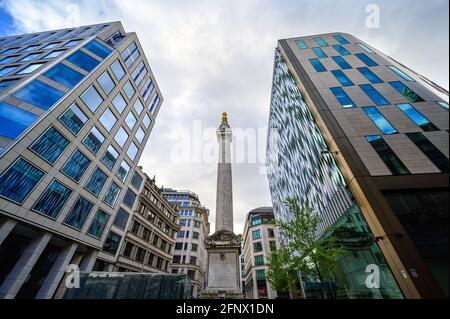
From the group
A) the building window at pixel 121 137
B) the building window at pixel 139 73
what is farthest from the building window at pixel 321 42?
the building window at pixel 121 137

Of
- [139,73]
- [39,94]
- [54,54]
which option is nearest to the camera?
[39,94]

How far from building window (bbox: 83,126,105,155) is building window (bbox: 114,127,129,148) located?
2733mm

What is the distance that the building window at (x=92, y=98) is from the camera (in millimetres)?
22064

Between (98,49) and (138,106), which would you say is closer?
(98,49)

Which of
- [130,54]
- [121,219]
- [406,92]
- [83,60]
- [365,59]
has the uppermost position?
[130,54]

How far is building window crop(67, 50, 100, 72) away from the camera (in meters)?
23.1

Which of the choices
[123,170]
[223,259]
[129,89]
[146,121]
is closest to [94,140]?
[123,170]

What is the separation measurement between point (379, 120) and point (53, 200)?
102ft

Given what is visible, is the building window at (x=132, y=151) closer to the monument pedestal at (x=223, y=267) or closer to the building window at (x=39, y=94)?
the building window at (x=39, y=94)

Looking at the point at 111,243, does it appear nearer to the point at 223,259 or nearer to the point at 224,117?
the point at 223,259

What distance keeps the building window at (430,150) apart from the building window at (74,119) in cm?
3143

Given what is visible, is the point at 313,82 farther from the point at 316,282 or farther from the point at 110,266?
the point at 110,266

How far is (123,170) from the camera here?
2892 centimetres

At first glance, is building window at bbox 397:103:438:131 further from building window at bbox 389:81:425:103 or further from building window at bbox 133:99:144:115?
building window at bbox 133:99:144:115
